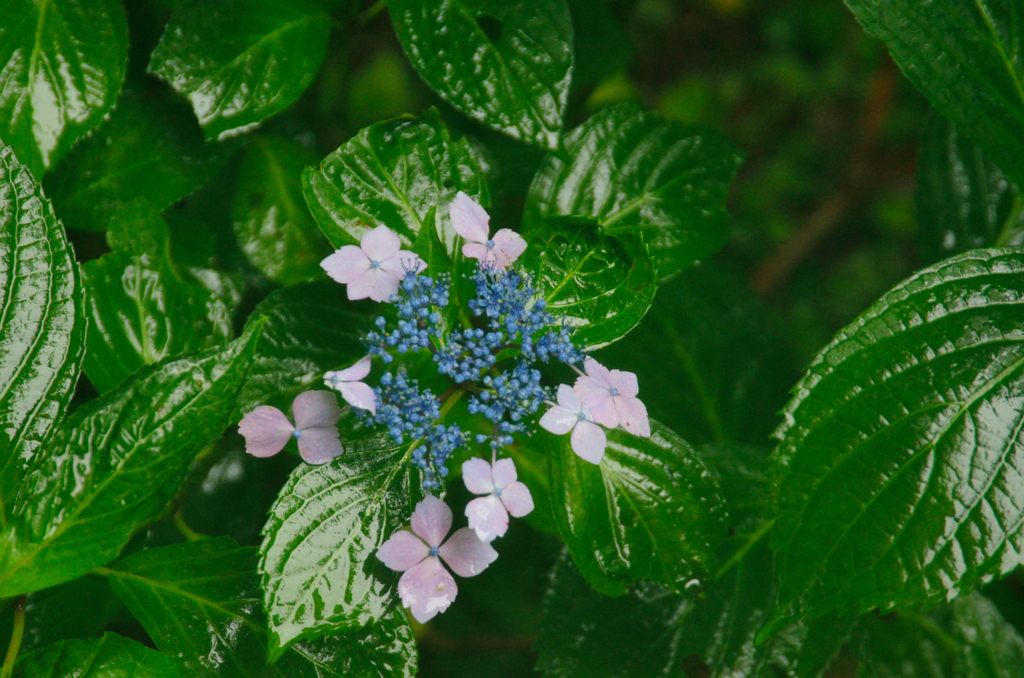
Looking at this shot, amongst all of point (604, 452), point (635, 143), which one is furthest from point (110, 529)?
point (635, 143)

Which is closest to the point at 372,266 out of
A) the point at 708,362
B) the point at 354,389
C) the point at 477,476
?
the point at 354,389

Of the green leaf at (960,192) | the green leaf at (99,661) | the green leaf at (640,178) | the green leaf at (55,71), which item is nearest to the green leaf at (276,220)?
the green leaf at (55,71)

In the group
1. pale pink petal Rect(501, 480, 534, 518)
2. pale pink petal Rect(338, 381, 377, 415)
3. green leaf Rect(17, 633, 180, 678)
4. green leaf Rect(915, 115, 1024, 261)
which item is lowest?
green leaf Rect(17, 633, 180, 678)

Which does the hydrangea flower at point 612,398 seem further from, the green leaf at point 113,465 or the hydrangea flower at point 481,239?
the green leaf at point 113,465

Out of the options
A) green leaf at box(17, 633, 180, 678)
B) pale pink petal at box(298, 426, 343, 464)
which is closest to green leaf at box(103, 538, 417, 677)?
green leaf at box(17, 633, 180, 678)

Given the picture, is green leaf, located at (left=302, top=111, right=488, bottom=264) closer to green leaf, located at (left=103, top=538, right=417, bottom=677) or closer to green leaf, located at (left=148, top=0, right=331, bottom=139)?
green leaf, located at (left=148, top=0, right=331, bottom=139)

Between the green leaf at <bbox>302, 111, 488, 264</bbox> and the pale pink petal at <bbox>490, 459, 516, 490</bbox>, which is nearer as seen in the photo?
the pale pink petal at <bbox>490, 459, 516, 490</bbox>
